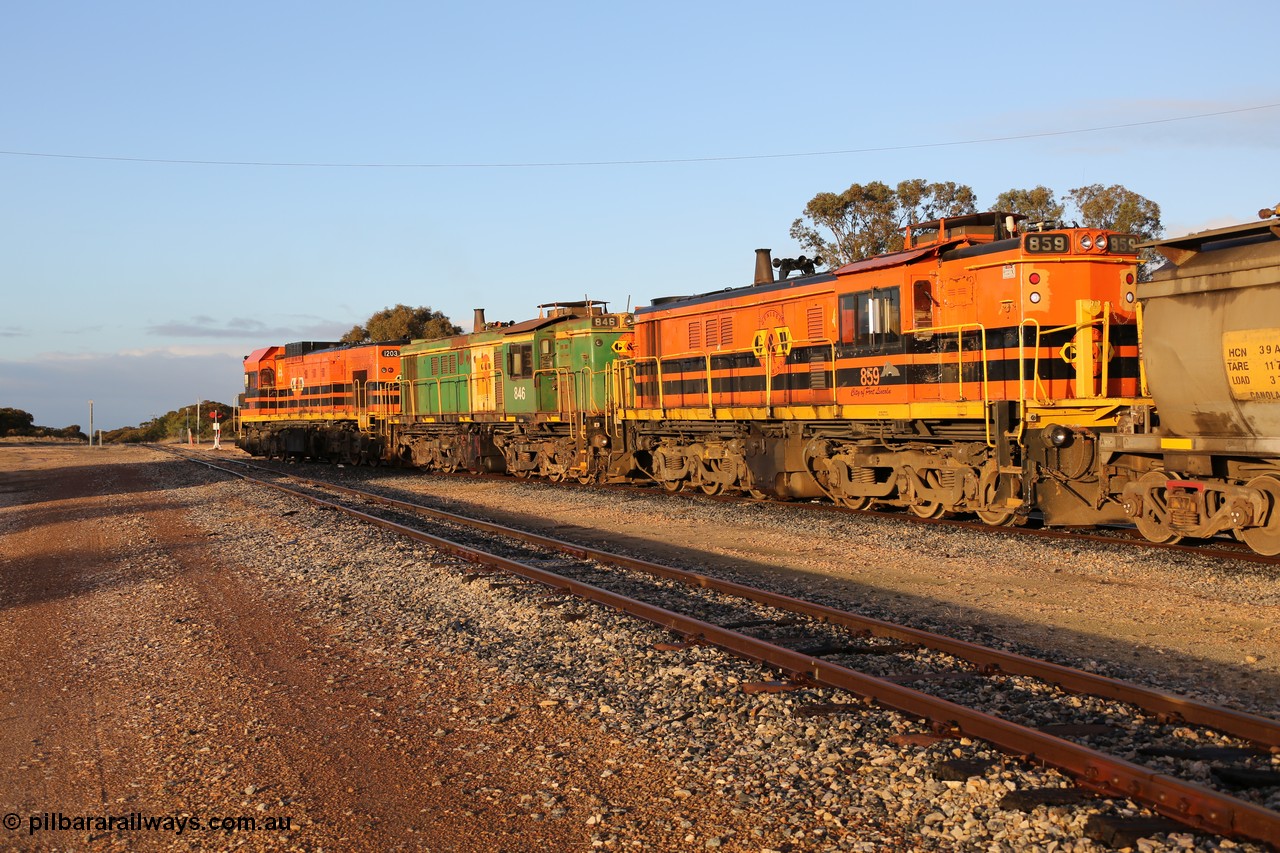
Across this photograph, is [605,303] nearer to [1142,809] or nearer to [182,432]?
[1142,809]

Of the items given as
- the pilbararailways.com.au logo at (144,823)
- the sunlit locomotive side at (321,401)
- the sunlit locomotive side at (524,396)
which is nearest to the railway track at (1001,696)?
the pilbararailways.com.au logo at (144,823)

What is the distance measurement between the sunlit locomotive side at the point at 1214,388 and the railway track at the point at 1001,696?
15.9 feet

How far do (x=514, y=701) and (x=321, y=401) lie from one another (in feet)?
120

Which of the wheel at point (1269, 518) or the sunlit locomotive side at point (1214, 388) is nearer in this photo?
the sunlit locomotive side at point (1214, 388)

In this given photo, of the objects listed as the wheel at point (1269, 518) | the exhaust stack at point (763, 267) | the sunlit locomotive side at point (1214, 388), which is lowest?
the wheel at point (1269, 518)

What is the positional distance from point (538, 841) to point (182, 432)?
85.7 m

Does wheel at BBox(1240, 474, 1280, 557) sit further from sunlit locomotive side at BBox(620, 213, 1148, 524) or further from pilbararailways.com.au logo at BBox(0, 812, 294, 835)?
pilbararailways.com.au logo at BBox(0, 812, 294, 835)

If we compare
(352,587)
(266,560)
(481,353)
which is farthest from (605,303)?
(352,587)

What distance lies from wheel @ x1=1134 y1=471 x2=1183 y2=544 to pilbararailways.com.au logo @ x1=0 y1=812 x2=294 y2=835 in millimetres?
10000

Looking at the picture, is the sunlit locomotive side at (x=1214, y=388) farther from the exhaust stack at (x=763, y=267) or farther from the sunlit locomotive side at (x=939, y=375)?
the exhaust stack at (x=763, y=267)

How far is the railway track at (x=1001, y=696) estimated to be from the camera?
16.0 ft

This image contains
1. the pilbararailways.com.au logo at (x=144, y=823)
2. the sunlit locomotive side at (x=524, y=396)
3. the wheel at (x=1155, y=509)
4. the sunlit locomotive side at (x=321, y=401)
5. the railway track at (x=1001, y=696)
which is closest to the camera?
the railway track at (x=1001, y=696)

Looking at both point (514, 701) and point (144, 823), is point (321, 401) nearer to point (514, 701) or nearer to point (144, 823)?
point (514, 701)

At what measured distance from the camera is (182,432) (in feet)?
274
